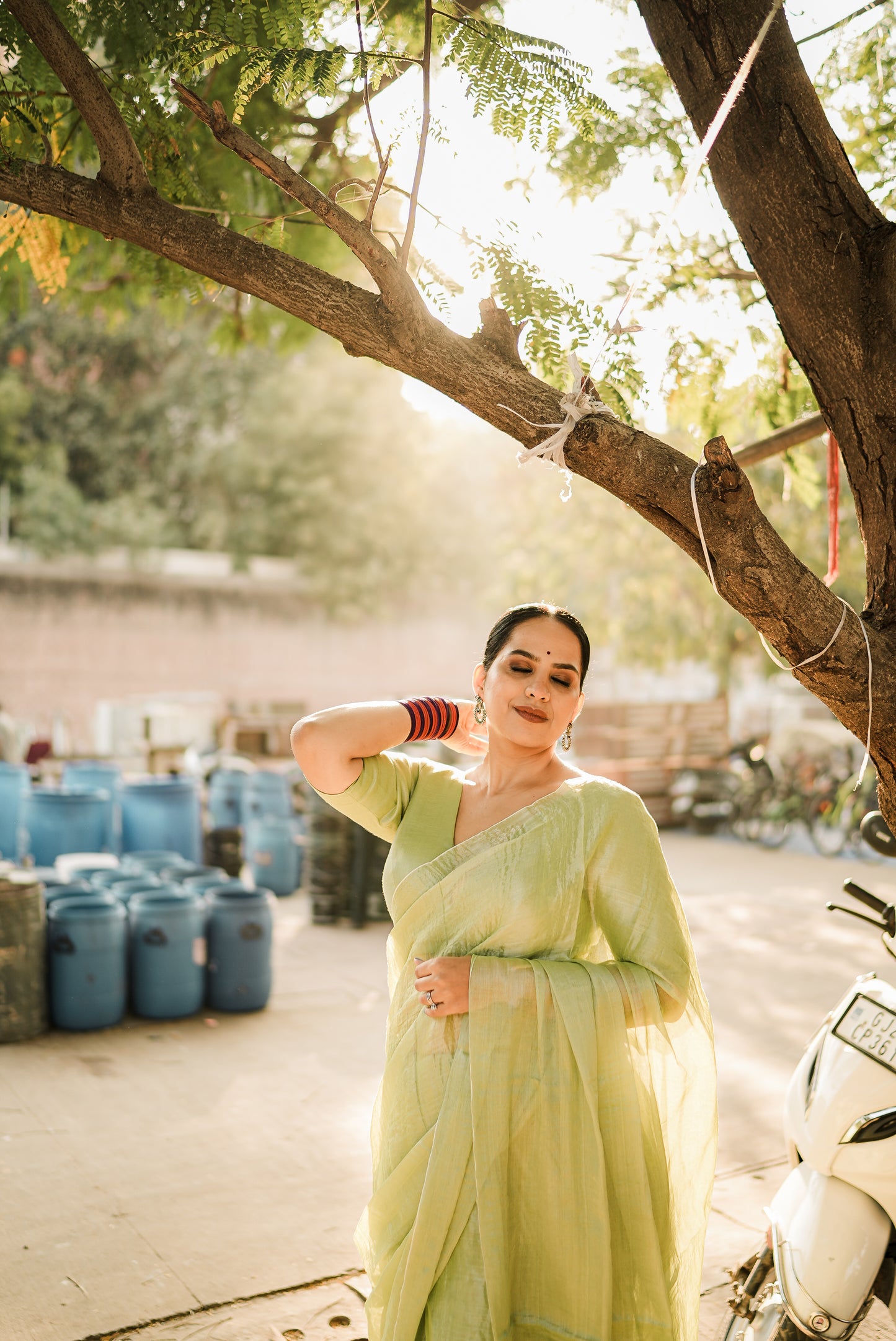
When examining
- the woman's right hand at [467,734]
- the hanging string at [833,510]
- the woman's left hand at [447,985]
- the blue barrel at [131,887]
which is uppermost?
the hanging string at [833,510]

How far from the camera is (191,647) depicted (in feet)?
56.1

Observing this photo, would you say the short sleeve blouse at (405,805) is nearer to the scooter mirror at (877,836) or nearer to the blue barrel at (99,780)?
the scooter mirror at (877,836)

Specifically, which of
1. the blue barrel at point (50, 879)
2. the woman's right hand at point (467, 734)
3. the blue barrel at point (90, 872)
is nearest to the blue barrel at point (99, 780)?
the blue barrel at point (90, 872)

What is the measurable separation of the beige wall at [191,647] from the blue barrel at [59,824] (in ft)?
23.9

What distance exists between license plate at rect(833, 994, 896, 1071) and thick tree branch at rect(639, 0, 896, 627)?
779 mm

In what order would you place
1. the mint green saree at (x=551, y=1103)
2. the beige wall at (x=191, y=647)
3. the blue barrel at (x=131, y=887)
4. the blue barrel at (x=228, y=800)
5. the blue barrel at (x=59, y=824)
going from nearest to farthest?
the mint green saree at (x=551, y=1103)
the blue barrel at (x=131, y=887)
the blue barrel at (x=59, y=824)
the blue barrel at (x=228, y=800)
the beige wall at (x=191, y=647)

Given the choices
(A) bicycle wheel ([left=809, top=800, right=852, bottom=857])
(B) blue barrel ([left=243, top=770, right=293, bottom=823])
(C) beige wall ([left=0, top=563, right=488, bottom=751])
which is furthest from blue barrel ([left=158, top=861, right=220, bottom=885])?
(C) beige wall ([left=0, top=563, right=488, bottom=751])

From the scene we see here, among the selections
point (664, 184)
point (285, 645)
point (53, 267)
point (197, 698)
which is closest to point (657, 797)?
point (197, 698)

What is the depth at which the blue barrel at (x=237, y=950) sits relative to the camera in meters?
5.50

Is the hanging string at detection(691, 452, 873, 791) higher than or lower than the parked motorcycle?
higher

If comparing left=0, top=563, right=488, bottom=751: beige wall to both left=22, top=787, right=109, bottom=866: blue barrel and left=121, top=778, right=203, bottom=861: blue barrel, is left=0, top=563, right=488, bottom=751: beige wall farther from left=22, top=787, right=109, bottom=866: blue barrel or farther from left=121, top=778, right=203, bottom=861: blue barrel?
left=22, top=787, right=109, bottom=866: blue barrel

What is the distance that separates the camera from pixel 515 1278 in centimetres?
210

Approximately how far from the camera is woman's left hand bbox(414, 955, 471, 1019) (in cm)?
210

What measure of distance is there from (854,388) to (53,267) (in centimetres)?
217
